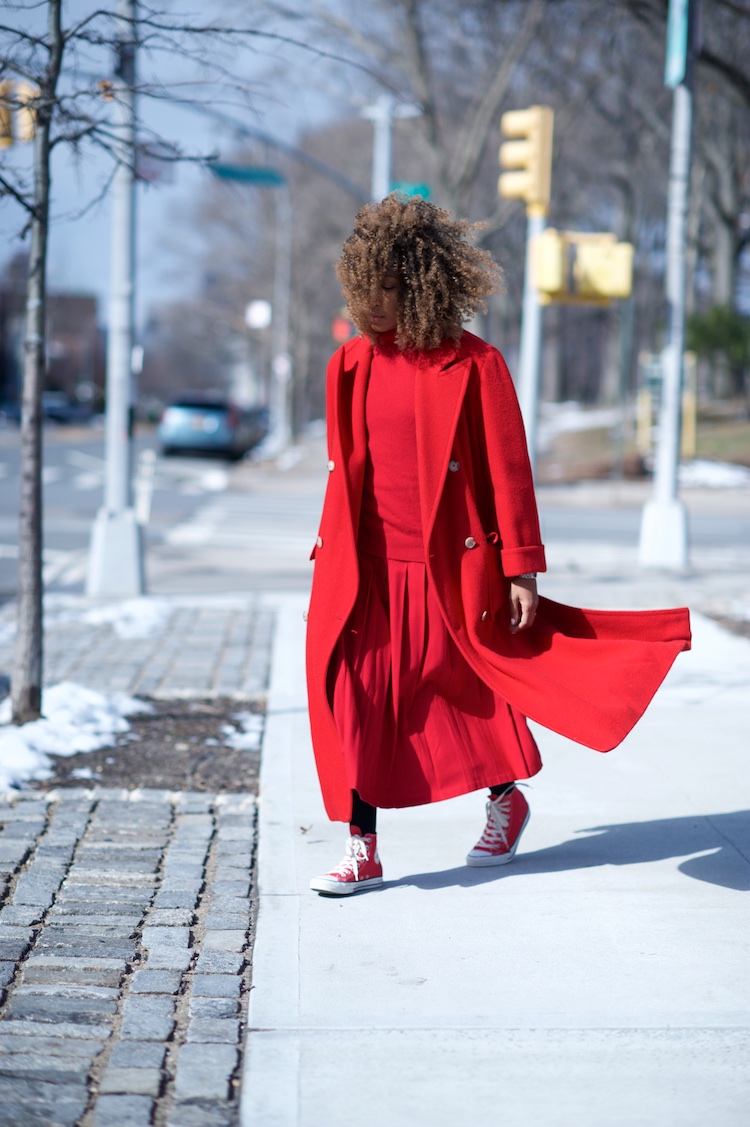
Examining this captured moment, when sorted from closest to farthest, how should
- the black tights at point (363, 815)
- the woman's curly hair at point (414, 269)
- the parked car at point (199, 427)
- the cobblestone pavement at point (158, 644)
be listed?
the woman's curly hair at point (414, 269) → the black tights at point (363, 815) → the cobblestone pavement at point (158, 644) → the parked car at point (199, 427)

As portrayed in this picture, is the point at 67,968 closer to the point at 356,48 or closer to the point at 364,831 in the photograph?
the point at 364,831

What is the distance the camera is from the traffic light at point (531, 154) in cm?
1159

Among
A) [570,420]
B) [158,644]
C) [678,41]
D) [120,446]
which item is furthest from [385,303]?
[570,420]

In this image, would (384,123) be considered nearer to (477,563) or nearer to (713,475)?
(713,475)

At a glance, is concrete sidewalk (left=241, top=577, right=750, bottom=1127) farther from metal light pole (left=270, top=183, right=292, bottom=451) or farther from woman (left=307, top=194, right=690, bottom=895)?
metal light pole (left=270, top=183, right=292, bottom=451)

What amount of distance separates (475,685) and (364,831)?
0.54m

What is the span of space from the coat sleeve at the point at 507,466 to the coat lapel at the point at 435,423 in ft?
0.28

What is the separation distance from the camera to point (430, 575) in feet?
13.2

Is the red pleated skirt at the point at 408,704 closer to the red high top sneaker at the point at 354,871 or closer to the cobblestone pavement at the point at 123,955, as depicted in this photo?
the red high top sneaker at the point at 354,871

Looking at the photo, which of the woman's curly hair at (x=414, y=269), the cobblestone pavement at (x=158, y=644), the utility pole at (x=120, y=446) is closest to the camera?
the woman's curly hair at (x=414, y=269)

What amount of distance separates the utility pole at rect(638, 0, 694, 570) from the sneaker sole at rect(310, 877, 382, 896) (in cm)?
907

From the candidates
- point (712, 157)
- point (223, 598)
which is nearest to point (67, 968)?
point (223, 598)

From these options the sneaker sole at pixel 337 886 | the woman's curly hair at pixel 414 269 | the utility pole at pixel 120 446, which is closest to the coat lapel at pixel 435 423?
the woman's curly hair at pixel 414 269

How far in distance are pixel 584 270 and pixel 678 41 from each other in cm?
213
